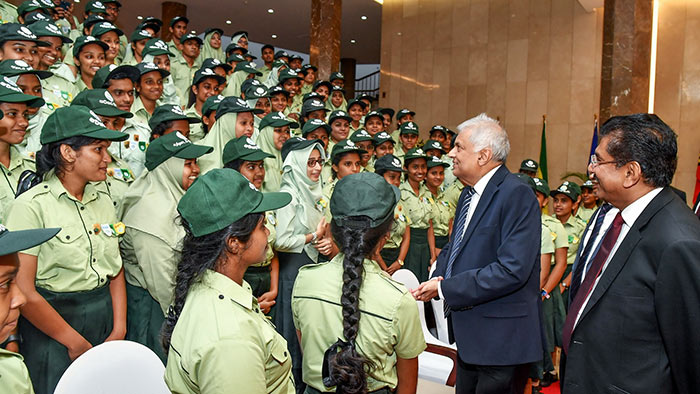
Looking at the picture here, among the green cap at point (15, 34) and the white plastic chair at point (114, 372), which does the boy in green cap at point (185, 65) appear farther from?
the white plastic chair at point (114, 372)

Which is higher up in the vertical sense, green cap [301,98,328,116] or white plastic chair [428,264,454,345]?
green cap [301,98,328,116]

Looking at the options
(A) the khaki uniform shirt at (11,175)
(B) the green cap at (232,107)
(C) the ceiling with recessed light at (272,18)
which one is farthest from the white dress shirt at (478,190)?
(C) the ceiling with recessed light at (272,18)

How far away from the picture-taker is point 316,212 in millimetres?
3725

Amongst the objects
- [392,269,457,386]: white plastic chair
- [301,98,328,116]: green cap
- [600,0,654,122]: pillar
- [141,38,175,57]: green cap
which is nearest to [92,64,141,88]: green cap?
[141,38,175,57]: green cap

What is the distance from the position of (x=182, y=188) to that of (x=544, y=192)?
3262 millimetres

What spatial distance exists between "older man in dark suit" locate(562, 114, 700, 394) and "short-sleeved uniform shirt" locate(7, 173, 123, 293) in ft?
6.45

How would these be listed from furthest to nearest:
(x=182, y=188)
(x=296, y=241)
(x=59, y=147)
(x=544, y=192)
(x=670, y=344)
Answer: (x=544, y=192) < (x=296, y=241) < (x=182, y=188) < (x=59, y=147) < (x=670, y=344)

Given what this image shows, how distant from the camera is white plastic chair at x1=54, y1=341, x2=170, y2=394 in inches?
62.7

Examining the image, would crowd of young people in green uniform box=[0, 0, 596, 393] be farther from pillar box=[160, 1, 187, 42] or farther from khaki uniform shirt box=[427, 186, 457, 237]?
pillar box=[160, 1, 187, 42]

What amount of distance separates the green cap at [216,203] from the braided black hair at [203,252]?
0.03 m

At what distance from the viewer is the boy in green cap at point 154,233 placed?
98.4 inches

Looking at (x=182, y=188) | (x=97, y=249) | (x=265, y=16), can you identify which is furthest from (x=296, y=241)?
(x=265, y=16)

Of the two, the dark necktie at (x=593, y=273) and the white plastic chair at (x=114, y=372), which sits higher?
the dark necktie at (x=593, y=273)

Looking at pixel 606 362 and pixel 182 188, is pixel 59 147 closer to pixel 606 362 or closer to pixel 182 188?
pixel 182 188
